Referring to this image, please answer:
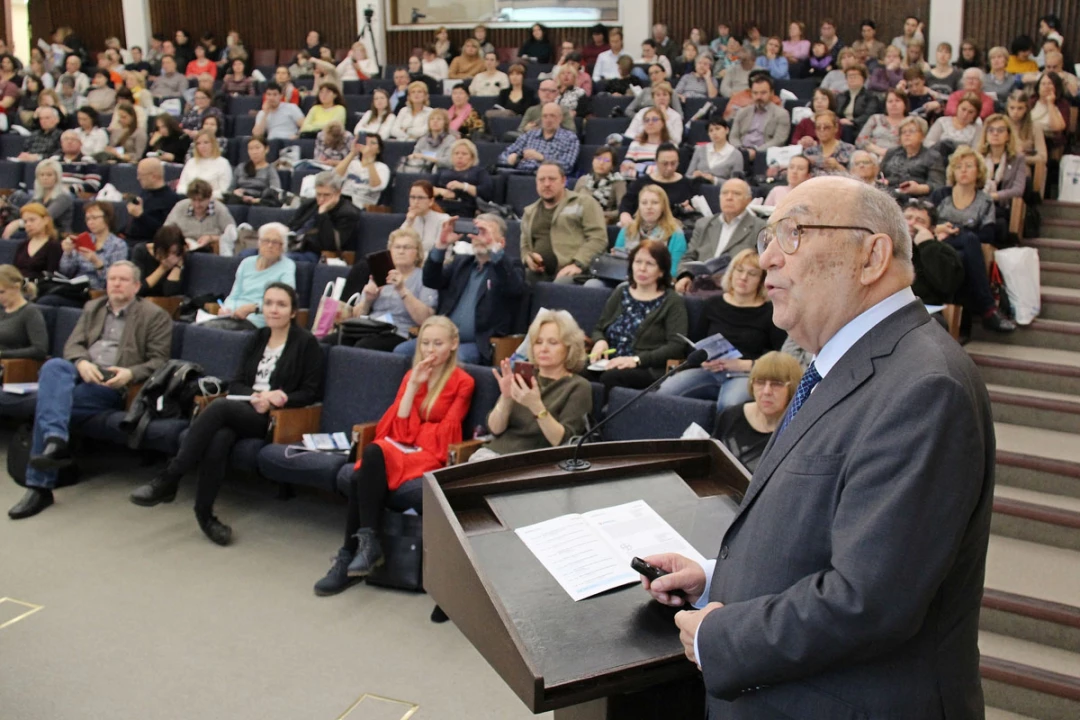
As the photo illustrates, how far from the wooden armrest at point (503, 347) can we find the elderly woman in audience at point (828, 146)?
2071 millimetres

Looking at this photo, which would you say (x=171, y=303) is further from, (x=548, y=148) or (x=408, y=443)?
(x=548, y=148)

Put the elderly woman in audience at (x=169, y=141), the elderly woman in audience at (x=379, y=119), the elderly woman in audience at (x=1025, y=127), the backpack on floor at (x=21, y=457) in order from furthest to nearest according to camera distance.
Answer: the elderly woman in audience at (x=169, y=141) → the elderly woman in audience at (x=379, y=119) → the elderly woman in audience at (x=1025, y=127) → the backpack on floor at (x=21, y=457)

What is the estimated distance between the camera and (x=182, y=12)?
1180 centimetres

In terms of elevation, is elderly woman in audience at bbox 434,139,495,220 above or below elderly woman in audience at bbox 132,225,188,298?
above

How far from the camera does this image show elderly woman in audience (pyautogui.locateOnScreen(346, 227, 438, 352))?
4.33m

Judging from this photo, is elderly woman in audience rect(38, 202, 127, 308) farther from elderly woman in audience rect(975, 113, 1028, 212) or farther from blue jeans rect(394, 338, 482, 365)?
elderly woman in audience rect(975, 113, 1028, 212)

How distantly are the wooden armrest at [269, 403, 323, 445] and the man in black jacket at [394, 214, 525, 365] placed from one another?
17.1 inches

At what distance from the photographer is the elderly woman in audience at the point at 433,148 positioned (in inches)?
256

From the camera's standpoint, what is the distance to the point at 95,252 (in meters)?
5.50

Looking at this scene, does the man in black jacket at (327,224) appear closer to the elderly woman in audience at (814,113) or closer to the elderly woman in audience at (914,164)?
the elderly woman in audience at (814,113)

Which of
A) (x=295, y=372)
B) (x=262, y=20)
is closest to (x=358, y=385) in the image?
(x=295, y=372)

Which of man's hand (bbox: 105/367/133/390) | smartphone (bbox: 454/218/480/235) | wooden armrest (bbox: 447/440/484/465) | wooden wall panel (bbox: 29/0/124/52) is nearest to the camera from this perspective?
wooden armrest (bbox: 447/440/484/465)

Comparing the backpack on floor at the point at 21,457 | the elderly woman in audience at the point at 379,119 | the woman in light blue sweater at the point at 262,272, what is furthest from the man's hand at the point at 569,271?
the elderly woman in audience at the point at 379,119

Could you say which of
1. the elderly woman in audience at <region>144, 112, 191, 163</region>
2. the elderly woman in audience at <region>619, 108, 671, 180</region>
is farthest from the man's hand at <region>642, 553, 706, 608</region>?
the elderly woman in audience at <region>144, 112, 191, 163</region>
